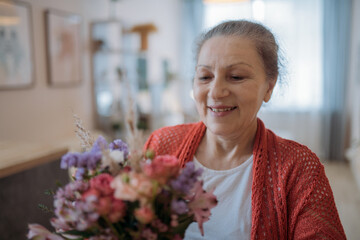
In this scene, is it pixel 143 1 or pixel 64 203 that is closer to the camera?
pixel 64 203

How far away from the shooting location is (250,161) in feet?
3.46

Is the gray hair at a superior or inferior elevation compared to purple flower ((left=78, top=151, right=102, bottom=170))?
superior

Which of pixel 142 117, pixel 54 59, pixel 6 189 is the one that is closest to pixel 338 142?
pixel 142 117

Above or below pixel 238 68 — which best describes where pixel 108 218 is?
below

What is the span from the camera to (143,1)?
4484 mm

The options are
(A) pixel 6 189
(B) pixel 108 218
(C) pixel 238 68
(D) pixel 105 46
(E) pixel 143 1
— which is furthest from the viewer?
(E) pixel 143 1

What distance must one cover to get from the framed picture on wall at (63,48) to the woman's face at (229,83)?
223cm

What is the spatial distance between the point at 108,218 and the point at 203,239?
56 cm

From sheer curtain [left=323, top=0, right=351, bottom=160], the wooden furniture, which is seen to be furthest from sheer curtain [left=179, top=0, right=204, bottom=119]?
the wooden furniture

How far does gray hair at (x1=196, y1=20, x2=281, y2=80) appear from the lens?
1004mm

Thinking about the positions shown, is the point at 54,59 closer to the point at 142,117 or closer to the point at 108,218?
the point at 142,117

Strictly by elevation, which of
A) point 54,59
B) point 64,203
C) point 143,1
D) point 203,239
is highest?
point 143,1

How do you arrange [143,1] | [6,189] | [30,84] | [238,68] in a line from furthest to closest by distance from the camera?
[143,1] < [30,84] < [6,189] < [238,68]

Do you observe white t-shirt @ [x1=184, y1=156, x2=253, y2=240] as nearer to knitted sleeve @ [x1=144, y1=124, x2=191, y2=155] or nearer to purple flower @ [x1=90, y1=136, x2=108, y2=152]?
knitted sleeve @ [x1=144, y1=124, x2=191, y2=155]
